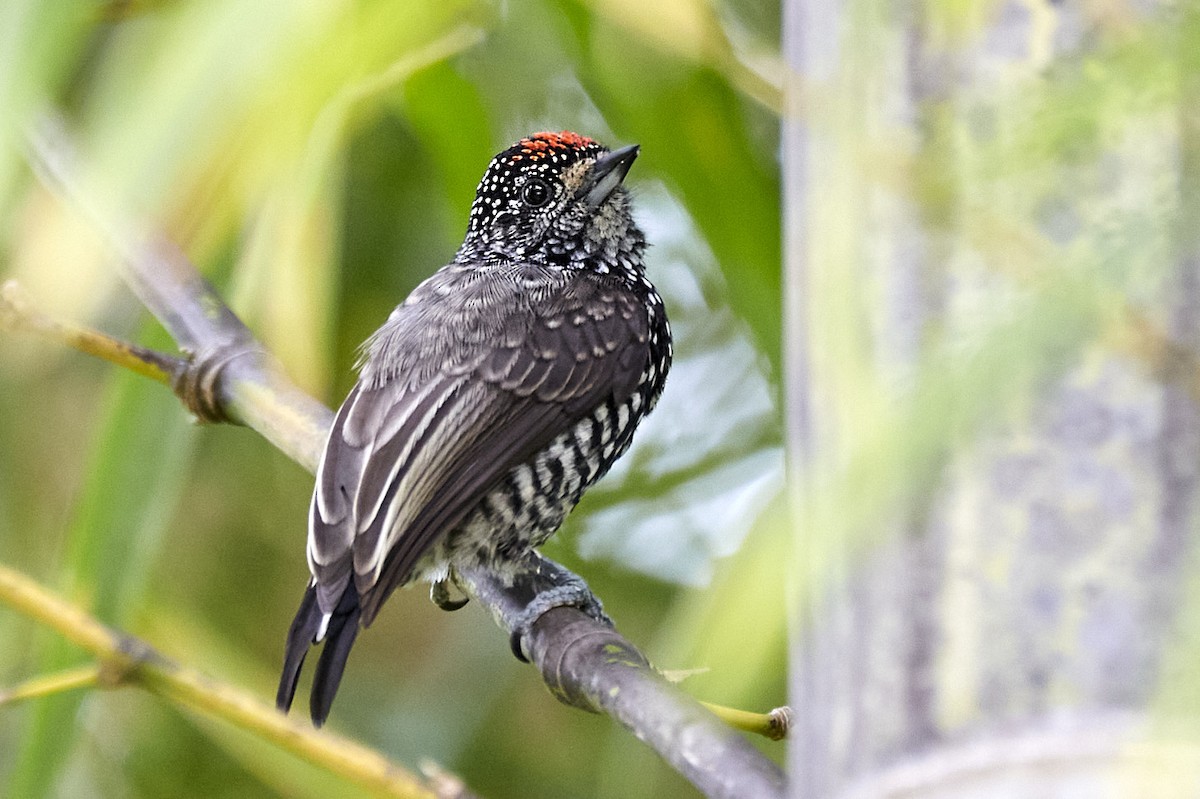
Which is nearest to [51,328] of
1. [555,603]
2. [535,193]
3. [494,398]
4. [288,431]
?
[288,431]

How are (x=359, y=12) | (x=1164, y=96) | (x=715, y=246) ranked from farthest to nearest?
(x=715, y=246)
(x=359, y=12)
(x=1164, y=96)

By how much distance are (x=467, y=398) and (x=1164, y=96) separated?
186cm

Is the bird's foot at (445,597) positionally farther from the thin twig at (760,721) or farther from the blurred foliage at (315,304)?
the thin twig at (760,721)

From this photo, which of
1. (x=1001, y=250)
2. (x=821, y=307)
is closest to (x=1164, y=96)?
(x=1001, y=250)

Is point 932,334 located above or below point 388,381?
below

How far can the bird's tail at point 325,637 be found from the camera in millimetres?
2248

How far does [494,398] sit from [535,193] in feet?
2.02

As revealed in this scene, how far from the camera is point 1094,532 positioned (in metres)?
0.91

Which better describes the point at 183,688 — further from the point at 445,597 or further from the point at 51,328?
the point at 445,597

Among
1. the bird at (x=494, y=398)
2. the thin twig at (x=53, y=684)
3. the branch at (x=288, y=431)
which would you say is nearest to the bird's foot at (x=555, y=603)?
the branch at (x=288, y=431)

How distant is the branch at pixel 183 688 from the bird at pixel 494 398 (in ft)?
0.75

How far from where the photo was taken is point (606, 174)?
3066mm

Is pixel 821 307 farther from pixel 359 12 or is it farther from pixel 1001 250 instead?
pixel 359 12

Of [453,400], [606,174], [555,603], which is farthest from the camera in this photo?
[606,174]
